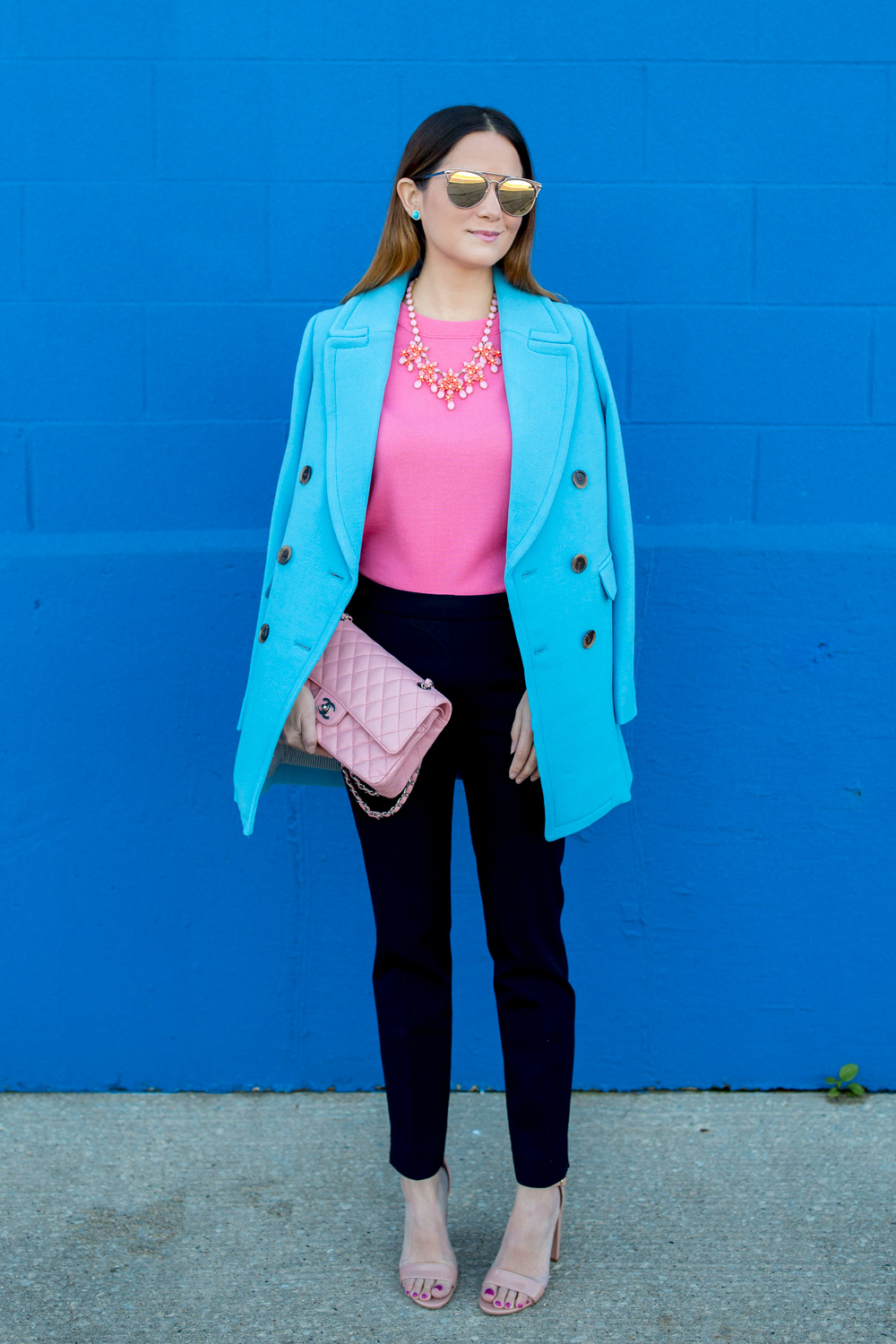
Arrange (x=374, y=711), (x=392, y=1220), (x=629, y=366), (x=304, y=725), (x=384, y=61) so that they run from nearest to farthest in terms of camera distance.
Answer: (x=374, y=711) → (x=304, y=725) → (x=392, y=1220) → (x=384, y=61) → (x=629, y=366)

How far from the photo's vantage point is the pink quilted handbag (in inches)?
79.5

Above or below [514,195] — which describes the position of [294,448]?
below

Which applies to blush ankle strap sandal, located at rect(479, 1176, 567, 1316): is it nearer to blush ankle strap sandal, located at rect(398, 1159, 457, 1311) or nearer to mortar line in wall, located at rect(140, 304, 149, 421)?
blush ankle strap sandal, located at rect(398, 1159, 457, 1311)

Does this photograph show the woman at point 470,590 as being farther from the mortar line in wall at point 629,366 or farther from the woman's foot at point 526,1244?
the mortar line in wall at point 629,366

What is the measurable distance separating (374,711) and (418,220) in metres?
0.92

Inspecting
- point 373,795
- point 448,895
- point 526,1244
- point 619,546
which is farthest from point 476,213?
point 526,1244

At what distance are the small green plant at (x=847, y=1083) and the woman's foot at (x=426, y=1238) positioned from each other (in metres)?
1.13

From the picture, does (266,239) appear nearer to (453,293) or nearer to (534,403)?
(453,293)

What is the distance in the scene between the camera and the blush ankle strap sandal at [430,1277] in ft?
7.45

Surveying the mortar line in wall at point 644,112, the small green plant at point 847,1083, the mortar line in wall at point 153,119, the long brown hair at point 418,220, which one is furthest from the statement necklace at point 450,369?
the small green plant at point 847,1083

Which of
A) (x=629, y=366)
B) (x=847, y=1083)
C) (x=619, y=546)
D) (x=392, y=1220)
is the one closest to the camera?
(x=619, y=546)

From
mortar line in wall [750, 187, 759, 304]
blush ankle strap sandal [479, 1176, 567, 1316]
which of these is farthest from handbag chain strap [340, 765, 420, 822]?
mortar line in wall [750, 187, 759, 304]

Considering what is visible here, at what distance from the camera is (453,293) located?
7.12ft

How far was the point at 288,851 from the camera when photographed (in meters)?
2.95
